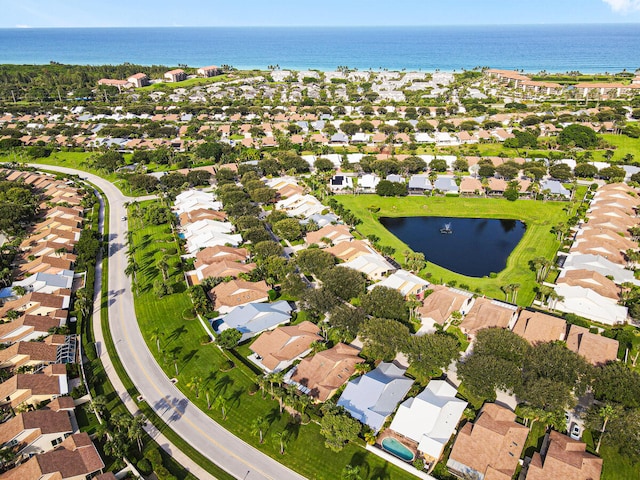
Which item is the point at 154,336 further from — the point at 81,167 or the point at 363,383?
the point at 81,167

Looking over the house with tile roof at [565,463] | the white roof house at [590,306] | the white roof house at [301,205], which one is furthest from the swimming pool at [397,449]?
the white roof house at [301,205]

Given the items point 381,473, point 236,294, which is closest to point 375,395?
point 381,473

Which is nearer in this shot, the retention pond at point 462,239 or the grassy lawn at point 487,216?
the grassy lawn at point 487,216

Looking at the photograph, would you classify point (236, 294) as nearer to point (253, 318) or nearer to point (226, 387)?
point (253, 318)

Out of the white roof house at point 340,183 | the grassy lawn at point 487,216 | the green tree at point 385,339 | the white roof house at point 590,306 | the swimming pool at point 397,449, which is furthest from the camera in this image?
the white roof house at point 340,183

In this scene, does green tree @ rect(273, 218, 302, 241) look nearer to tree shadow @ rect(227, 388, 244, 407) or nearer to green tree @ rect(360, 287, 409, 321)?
green tree @ rect(360, 287, 409, 321)

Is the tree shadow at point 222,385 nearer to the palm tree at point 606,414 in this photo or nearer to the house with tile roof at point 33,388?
the house with tile roof at point 33,388

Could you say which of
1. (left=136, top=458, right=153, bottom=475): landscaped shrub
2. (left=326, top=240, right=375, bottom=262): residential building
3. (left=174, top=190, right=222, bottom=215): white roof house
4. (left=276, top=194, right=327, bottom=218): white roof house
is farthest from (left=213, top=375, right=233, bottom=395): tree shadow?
(left=174, top=190, right=222, bottom=215): white roof house
